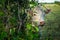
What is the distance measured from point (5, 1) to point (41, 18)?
0.36 metres

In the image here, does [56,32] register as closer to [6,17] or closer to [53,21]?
[53,21]

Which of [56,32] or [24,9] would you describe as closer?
[24,9]

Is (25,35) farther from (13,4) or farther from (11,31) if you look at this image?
(13,4)

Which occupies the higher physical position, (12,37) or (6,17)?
(6,17)

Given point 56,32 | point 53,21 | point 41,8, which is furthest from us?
point 53,21

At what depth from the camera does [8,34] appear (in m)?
1.89

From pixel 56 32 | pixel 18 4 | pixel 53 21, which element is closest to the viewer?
pixel 18 4

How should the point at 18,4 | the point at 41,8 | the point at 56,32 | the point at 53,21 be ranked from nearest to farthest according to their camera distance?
the point at 18,4, the point at 41,8, the point at 56,32, the point at 53,21

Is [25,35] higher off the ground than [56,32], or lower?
higher

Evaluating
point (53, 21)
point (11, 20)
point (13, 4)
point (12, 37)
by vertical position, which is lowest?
point (53, 21)

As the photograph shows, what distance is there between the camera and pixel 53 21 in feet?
21.9

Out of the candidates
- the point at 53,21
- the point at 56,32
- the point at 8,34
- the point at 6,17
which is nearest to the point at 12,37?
the point at 8,34

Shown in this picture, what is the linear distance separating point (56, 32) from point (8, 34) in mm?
3768

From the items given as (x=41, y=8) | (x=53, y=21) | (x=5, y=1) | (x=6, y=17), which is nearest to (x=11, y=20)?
(x=6, y=17)
